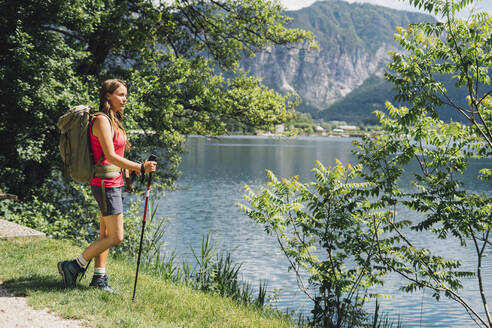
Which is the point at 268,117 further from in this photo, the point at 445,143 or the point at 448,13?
the point at 448,13

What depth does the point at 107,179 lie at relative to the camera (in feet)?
18.4

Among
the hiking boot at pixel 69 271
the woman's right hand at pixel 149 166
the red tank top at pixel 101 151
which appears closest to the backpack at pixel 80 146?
the red tank top at pixel 101 151

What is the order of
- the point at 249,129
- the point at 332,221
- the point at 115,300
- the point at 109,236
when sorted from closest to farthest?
the point at 115,300, the point at 109,236, the point at 332,221, the point at 249,129

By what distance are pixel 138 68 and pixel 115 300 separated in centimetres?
1073

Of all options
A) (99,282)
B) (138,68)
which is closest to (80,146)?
(99,282)

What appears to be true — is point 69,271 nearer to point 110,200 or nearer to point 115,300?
point 115,300

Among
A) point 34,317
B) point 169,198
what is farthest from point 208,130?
point 169,198

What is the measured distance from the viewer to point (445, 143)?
324 inches

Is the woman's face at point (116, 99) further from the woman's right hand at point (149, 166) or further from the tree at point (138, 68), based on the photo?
the tree at point (138, 68)

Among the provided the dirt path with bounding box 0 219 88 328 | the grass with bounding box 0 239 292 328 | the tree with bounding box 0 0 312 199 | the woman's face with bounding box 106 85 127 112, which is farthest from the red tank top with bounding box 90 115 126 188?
the tree with bounding box 0 0 312 199

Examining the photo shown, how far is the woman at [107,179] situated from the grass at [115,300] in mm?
278

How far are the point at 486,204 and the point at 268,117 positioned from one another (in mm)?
9301

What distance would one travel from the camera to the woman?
542cm

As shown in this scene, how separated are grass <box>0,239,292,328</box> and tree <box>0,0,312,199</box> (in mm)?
5336
